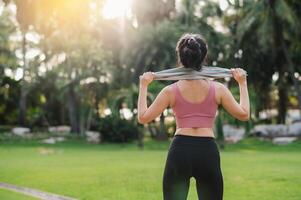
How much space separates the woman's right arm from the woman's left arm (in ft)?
1.24

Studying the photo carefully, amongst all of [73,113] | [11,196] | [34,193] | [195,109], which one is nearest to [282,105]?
[73,113]

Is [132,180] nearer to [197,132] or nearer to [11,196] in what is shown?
[11,196]

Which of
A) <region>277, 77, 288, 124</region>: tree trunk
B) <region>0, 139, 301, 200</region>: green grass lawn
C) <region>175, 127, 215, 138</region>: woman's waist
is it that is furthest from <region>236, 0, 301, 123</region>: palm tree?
<region>175, 127, 215, 138</region>: woman's waist

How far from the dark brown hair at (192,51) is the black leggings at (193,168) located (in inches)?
18.8

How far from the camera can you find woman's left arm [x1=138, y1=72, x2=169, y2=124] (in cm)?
386

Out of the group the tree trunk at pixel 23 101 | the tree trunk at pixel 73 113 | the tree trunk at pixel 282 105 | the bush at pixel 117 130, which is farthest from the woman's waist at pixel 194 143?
the tree trunk at pixel 23 101

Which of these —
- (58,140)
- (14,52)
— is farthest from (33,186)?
(14,52)

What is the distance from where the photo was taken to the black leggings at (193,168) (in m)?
3.77

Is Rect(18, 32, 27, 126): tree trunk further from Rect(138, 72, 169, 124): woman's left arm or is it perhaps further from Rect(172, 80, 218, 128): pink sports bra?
→ Rect(172, 80, 218, 128): pink sports bra

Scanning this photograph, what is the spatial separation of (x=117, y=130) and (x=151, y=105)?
33.6m

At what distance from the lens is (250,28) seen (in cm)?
4047

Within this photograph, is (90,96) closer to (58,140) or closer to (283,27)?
(58,140)

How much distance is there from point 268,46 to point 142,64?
343 inches

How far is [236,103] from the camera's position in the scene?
12.9 feet
